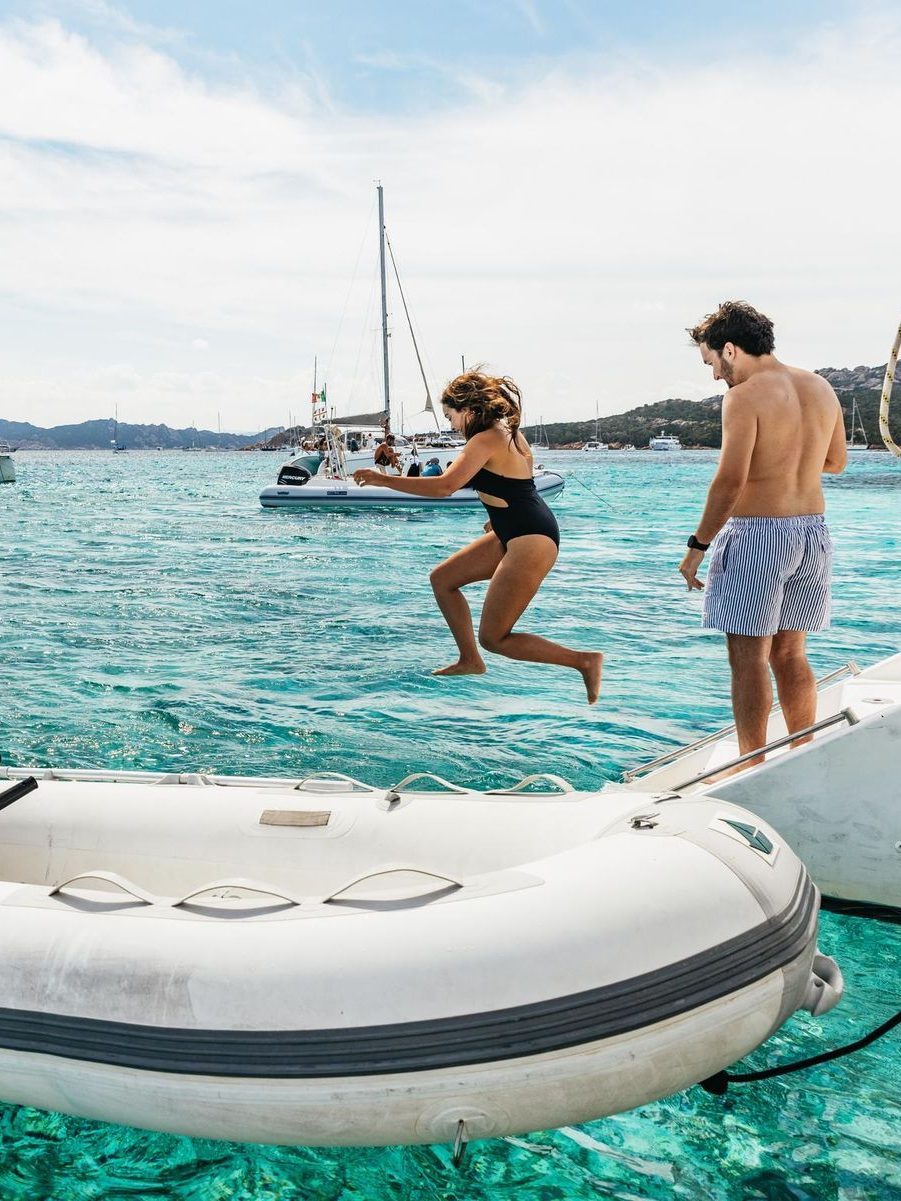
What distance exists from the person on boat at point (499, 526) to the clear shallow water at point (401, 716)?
1552 mm

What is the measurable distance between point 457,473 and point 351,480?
21.8 m

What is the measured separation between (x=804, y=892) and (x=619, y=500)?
35977 mm

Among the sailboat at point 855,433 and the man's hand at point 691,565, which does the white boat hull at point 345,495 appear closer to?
the man's hand at point 691,565

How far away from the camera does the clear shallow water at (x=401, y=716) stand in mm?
2654

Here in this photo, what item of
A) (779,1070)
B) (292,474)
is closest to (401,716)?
(779,1070)

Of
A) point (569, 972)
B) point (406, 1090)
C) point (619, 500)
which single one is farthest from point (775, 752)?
point (619, 500)

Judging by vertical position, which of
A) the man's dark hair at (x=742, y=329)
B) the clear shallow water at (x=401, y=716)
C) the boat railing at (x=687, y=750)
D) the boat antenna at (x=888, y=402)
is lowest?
the clear shallow water at (x=401, y=716)

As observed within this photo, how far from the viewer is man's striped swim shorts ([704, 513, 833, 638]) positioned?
361 cm

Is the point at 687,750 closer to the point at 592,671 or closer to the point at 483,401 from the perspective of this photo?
the point at 592,671

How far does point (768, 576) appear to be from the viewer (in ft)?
11.8

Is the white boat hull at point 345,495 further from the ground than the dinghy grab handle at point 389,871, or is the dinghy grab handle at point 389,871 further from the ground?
the white boat hull at point 345,495

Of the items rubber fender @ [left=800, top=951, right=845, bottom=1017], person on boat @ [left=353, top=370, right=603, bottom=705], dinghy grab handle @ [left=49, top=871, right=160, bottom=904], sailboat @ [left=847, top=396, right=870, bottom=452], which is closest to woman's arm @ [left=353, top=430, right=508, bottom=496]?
person on boat @ [left=353, top=370, right=603, bottom=705]

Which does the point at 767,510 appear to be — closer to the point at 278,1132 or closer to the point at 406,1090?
the point at 406,1090

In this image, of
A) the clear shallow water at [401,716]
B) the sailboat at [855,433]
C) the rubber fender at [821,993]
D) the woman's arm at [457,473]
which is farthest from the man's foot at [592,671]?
the sailboat at [855,433]
